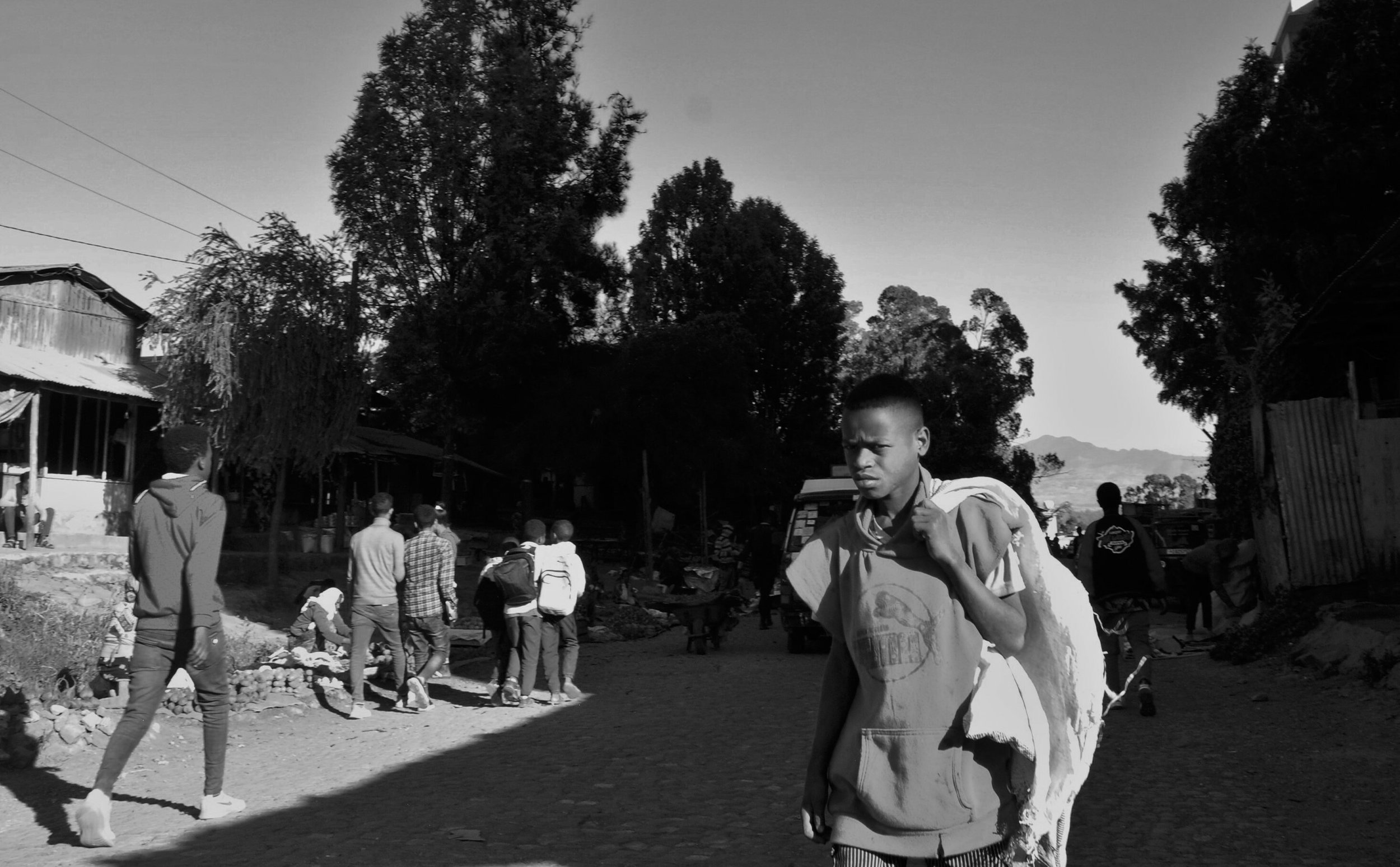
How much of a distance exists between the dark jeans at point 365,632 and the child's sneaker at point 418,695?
210 millimetres

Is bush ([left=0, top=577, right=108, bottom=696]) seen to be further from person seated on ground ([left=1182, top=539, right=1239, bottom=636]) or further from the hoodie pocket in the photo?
person seated on ground ([left=1182, top=539, right=1239, bottom=636])

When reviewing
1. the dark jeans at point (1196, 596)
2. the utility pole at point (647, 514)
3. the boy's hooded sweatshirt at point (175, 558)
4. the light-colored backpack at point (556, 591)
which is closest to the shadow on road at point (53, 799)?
the boy's hooded sweatshirt at point (175, 558)

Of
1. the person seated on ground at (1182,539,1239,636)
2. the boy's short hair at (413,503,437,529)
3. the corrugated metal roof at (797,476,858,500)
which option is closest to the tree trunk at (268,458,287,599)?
the corrugated metal roof at (797,476,858,500)

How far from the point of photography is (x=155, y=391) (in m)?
21.2

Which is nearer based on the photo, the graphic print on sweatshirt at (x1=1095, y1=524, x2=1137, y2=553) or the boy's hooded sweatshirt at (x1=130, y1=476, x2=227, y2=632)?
the boy's hooded sweatshirt at (x1=130, y1=476, x2=227, y2=632)

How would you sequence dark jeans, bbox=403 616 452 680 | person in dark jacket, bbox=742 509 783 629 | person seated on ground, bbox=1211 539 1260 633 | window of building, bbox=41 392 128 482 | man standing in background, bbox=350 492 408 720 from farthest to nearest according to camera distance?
window of building, bbox=41 392 128 482 → person in dark jacket, bbox=742 509 783 629 → person seated on ground, bbox=1211 539 1260 633 → dark jeans, bbox=403 616 452 680 → man standing in background, bbox=350 492 408 720

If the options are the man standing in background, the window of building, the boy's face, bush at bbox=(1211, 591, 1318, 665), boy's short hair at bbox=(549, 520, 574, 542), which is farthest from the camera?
the window of building

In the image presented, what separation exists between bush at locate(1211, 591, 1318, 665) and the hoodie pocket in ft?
37.8

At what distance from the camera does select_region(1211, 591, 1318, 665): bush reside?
12.8 metres

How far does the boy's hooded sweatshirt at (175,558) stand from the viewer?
5.78 meters

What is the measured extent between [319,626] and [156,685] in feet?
22.7

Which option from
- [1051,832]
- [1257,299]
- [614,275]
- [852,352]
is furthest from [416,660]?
[852,352]

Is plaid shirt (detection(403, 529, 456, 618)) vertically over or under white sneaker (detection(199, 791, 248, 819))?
over

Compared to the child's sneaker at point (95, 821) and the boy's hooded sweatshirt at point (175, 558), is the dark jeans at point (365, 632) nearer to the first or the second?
the boy's hooded sweatshirt at point (175, 558)
